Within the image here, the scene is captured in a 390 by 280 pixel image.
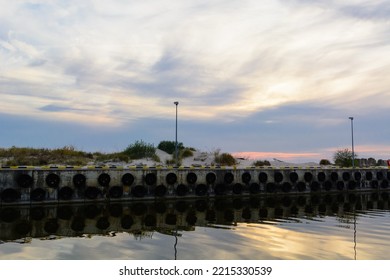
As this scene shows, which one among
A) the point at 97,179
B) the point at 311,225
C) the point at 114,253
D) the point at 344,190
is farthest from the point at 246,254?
the point at 344,190

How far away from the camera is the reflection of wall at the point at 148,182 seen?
25266 millimetres

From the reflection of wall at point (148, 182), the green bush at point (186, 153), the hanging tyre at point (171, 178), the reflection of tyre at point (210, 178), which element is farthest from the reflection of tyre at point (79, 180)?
the green bush at point (186, 153)

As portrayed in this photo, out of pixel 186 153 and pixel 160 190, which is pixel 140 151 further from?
pixel 160 190

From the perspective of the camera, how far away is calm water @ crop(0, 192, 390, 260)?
1311 cm

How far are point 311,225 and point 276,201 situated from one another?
10567 millimetres

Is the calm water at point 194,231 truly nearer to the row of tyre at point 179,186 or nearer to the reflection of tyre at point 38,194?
the reflection of tyre at point 38,194

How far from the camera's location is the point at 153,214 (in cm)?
2198

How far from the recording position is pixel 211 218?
822 inches

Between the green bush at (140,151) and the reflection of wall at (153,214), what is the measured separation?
84.7 ft

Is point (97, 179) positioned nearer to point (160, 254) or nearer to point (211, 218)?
point (211, 218)

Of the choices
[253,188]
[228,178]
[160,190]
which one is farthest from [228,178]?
[160,190]

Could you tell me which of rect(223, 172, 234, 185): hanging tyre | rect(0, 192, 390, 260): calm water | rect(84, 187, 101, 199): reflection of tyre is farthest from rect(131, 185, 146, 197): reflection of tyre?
rect(223, 172, 234, 185): hanging tyre

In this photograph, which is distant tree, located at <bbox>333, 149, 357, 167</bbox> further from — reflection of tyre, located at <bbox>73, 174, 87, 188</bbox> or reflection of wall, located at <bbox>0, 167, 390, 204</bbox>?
reflection of tyre, located at <bbox>73, 174, 87, 188</bbox>

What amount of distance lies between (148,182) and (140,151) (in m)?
26.9
